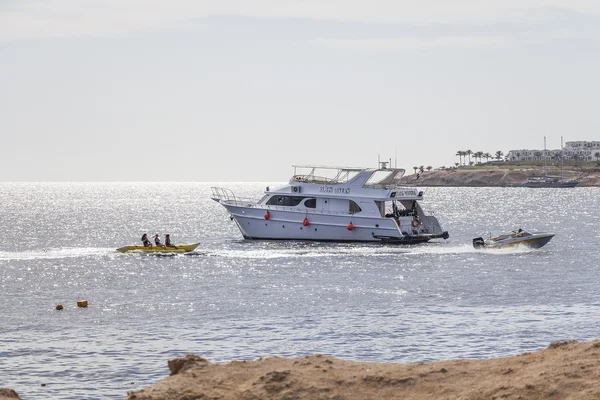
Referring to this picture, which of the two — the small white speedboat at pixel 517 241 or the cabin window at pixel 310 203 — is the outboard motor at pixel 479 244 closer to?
the small white speedboat at pixel 517 241

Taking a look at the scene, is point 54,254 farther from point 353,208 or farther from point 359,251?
point 353,208

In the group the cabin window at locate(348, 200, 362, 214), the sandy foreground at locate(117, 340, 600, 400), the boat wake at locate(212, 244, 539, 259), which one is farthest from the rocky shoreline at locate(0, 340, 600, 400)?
the cabin window at locate(348, 200, 362, 214)

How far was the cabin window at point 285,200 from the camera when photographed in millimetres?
67250

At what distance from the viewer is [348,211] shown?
6644 centimetres

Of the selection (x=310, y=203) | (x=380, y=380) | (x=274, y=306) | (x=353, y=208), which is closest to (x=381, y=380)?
(x=380, y=380)

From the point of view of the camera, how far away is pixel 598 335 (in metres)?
28.0

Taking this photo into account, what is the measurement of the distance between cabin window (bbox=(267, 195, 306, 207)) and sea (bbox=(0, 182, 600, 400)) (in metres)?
2.79

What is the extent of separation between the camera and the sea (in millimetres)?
26172

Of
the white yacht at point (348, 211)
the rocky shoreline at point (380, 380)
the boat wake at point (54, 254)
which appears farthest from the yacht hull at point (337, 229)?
the rocky shoreline at point (380, 380)

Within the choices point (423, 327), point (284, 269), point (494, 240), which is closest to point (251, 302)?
point (423, 327)

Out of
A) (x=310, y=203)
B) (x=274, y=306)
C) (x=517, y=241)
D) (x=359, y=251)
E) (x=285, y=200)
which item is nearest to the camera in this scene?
(x=274, y=306)

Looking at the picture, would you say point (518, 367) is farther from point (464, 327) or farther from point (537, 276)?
point (537, 276)

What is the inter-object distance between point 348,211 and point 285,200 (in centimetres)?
467

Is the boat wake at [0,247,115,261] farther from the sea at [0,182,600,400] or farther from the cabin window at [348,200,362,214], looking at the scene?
the cabin window at [348,200,362,214]
